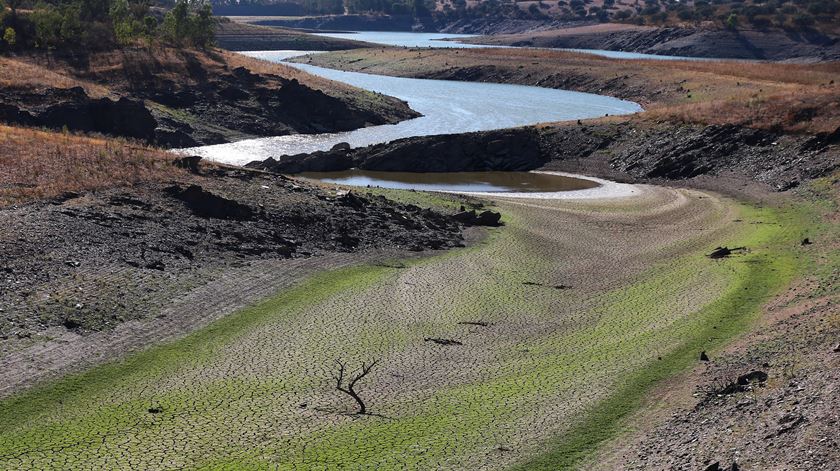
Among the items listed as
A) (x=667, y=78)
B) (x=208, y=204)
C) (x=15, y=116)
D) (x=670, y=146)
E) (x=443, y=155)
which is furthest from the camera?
(x=667, y=78)

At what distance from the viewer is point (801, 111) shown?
80.5 metres

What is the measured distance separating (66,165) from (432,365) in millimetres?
27460

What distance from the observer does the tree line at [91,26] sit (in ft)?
346

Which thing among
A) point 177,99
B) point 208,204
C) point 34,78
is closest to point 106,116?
point 34,78

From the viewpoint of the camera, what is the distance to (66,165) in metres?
49.2

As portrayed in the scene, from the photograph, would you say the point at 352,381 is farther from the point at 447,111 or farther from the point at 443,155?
the point at 447,111

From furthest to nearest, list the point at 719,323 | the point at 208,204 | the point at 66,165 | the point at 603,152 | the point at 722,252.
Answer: the point at 603,152 → the point at 66,165 → the point at 208,204 → the point at 722,252 → the point at 719,323

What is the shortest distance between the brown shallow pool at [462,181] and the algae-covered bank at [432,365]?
2702 cm

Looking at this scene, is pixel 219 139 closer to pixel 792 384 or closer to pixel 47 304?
pixel 47 304

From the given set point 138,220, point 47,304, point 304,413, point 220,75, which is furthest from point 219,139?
point 304,413

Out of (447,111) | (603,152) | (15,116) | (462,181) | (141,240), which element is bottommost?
(462,181)

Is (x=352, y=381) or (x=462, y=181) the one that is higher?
(x=352, y=381)

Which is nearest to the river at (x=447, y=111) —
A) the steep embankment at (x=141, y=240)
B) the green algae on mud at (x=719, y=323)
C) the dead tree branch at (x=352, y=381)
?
the steep embankment at (x=141, y=240)

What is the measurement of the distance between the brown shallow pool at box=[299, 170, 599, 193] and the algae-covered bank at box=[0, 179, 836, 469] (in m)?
27.0
